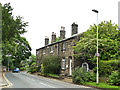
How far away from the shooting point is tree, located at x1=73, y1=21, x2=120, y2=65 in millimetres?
24234

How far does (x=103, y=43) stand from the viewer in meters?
24.5

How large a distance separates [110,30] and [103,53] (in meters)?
3.81

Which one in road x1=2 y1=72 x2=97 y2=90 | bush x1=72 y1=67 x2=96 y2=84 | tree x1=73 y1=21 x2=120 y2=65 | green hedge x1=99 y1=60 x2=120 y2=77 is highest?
tree x1=73 y1=21 x2=120 y2=65

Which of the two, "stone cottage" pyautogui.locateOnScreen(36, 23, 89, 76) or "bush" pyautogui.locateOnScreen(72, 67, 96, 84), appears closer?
"bush" pyautogui.locateOnScreen(72, 67, 96, 84)

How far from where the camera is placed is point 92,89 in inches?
675

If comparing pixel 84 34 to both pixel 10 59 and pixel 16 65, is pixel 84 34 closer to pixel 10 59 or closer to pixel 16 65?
pixel 10 59

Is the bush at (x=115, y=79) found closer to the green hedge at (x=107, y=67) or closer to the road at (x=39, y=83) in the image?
the green hedge at (x=107, y=67)

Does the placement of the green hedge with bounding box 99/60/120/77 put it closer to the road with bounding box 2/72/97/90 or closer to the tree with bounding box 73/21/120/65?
the tree with bounding box 73/21/120/65

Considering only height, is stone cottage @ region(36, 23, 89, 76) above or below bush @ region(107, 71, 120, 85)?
above

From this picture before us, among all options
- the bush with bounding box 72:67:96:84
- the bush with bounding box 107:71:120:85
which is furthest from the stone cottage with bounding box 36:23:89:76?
the bush with bounding box 107:71:120:85

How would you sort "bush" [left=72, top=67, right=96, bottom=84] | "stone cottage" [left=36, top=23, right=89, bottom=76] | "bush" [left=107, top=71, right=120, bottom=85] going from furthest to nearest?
"stone cottage" [left=36, top=23, right=89, bottom=76] → "bush" [left=72, top=67, right=96, bottom=84] → "bush" [left=107, top=71, right=120, bottom=85]

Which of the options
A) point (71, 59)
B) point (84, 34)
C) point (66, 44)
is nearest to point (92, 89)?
point (84, 34)

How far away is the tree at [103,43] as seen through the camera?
24234mm

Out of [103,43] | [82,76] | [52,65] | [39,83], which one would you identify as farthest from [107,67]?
[52,65]
